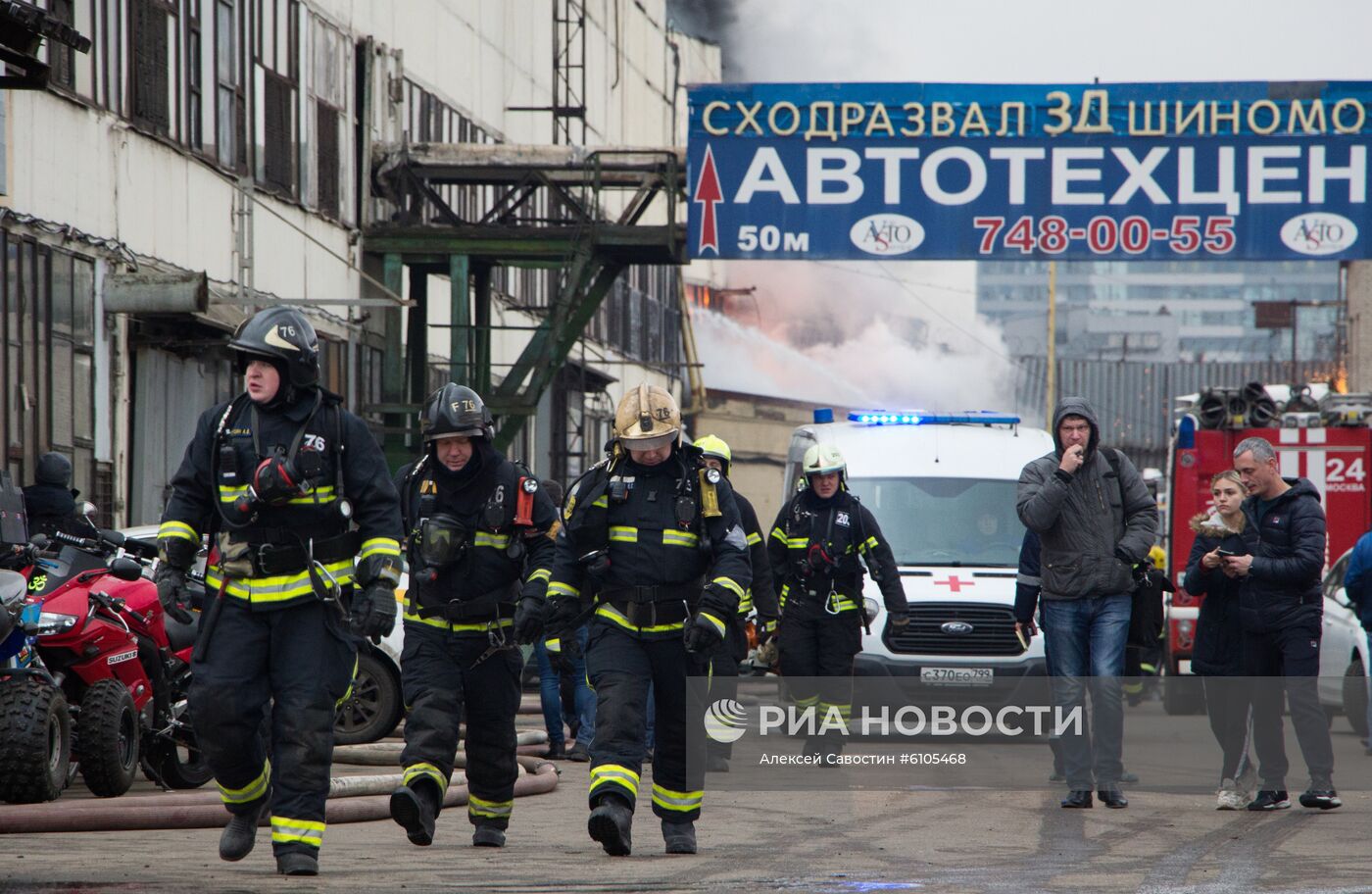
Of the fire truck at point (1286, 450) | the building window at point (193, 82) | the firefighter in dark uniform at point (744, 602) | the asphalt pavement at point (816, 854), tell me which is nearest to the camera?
the asphalt pavement at point (816, 854)

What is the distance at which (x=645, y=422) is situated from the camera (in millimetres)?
8109

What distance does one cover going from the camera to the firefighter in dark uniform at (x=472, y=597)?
8188 mm

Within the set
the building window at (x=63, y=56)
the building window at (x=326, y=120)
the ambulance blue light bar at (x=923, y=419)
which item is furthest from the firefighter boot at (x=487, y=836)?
the building window at (x=326, y=120)

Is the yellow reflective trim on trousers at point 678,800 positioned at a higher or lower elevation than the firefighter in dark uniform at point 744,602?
lower

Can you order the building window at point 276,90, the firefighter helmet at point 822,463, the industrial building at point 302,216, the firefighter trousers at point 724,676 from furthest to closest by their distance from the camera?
the building window at point 276,90 → the industrial building at point 302,216 → the firefighter helmet at point 822,463 → the firefighter trousers at point 724,676

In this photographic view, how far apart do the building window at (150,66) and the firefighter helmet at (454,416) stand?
36.4 feet

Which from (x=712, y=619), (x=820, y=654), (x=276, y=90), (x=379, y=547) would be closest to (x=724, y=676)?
(x=820, y=654)

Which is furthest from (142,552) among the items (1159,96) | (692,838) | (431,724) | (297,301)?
(1159,96)

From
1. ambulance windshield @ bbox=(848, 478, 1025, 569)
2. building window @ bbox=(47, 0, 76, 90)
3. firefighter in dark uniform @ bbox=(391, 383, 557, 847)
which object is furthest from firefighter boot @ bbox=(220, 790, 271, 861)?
building window @ bbox=(47, 0, 76, 90)

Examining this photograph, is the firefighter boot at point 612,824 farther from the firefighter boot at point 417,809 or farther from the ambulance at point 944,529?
the ambulance at point 944,529

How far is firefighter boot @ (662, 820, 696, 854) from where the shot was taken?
805 centimetres

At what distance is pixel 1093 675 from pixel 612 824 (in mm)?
3222

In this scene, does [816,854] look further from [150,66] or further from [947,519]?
[150,66]

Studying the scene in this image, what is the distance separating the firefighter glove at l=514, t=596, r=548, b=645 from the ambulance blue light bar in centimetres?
926
